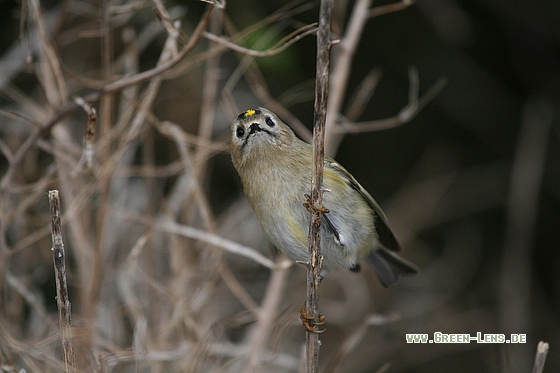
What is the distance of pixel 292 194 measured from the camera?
2.14 m

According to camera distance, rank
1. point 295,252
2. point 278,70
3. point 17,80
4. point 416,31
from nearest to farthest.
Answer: point 295,252
point 278,70
point 17,80
point 416,31

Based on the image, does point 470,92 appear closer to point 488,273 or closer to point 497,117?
point 497,117

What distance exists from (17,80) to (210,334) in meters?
1.84

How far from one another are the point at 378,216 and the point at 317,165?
0.95 metres

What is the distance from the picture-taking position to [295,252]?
7.22 ft

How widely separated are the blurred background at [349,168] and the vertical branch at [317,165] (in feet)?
2.77

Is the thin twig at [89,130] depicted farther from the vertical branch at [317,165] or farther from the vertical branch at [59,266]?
the vertical branch at [317,165]

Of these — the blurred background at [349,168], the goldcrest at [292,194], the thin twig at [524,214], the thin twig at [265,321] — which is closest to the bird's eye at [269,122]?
the goldcrest at [292,194]

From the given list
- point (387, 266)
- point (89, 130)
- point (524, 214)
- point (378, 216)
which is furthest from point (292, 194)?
point (524, 214)

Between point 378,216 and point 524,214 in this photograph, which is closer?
point 378,216

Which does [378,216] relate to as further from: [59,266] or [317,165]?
[59,266]

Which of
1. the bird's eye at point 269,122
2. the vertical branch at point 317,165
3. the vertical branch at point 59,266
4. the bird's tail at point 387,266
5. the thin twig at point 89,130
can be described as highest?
the bird's eye at point 269,122

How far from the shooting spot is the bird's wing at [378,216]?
7.61 feet

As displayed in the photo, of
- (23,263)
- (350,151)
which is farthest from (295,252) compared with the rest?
(350,151)
